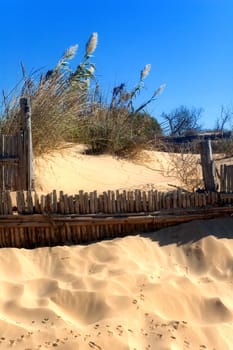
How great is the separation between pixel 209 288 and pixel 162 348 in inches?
40.2

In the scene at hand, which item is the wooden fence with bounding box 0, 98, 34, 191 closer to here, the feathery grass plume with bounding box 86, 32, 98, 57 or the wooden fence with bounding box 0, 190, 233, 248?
the wooden fence with bounding box 0, 190, 233, 248

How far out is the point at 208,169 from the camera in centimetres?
514

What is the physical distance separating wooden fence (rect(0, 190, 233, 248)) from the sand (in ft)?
0.50

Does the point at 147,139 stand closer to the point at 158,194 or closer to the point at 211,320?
the point at 158,194

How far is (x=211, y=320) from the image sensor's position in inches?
136

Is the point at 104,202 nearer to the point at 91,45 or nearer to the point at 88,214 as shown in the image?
the point at 88,214

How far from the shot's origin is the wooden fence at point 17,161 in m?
5.27

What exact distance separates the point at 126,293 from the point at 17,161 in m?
2.34

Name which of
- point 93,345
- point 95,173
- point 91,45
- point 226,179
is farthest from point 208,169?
point 91,45

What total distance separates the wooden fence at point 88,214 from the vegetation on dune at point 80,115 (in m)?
1.75

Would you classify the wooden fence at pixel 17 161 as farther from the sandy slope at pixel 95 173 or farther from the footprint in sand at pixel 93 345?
the footprint in sand at pixel 93 345

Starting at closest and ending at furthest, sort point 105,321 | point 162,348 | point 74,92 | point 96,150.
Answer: point 162,348, point 105,321, point 74,92, point 96,150

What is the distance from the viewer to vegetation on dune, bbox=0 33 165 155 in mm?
6312

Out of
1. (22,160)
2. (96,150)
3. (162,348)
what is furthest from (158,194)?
(96,150)
